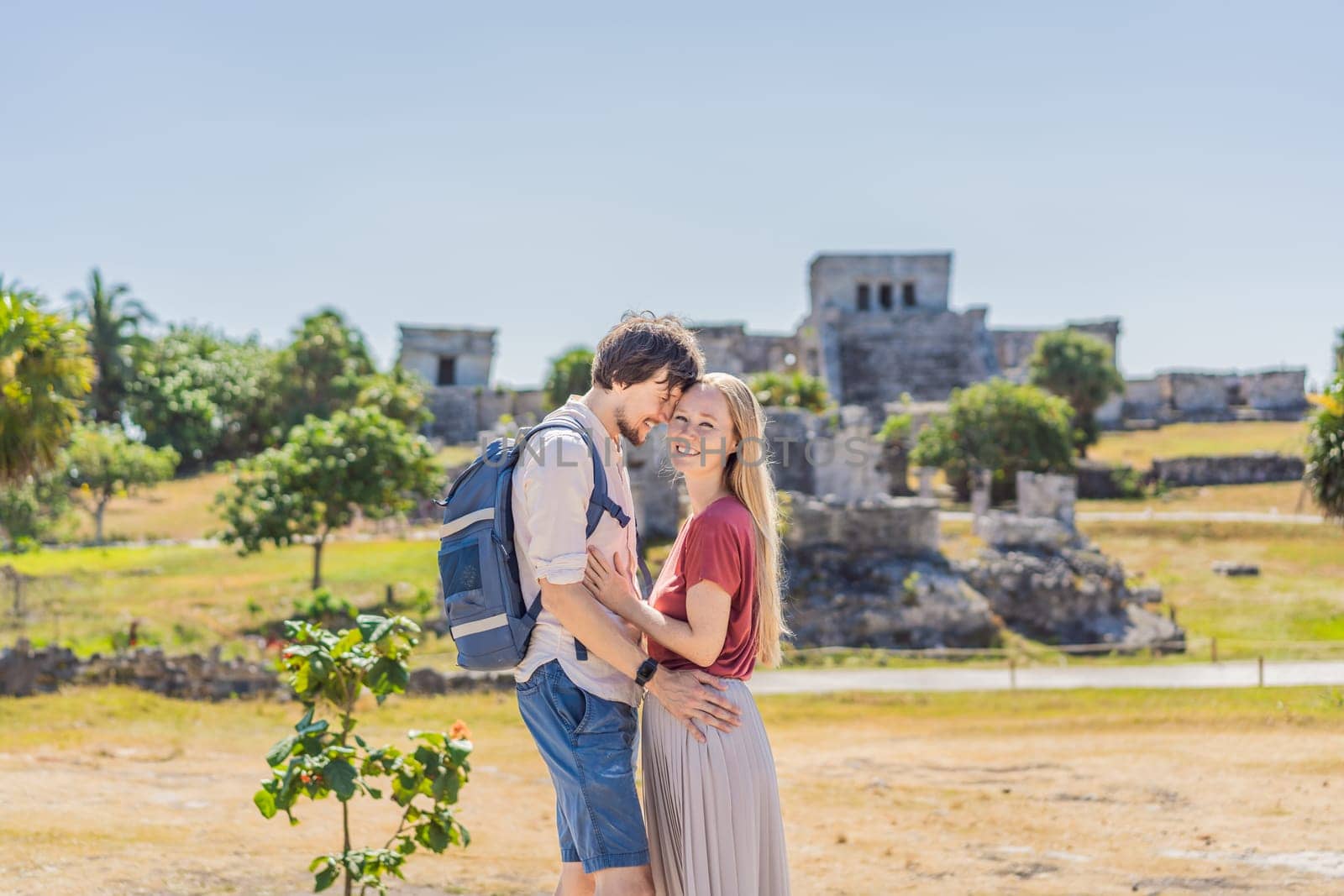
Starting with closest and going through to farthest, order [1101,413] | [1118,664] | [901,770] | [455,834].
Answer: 1. [455,834]
2. [901,770]
3. [1118,664]
4. [1101,413]

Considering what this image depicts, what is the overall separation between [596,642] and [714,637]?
375 mm

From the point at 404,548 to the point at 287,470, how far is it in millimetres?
4204

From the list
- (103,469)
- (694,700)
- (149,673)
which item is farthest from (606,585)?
(103,469)

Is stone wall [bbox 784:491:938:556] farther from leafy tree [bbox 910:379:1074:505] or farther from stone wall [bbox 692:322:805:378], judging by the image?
stone wall [bbox 692:322:805:378]

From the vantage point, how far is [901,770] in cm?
977

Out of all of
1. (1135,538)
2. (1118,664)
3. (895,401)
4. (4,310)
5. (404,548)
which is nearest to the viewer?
(4,310)

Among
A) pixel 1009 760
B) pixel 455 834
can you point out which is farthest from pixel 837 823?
pixel 455 834

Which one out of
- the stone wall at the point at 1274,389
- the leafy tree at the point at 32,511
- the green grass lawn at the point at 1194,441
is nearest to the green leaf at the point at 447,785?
the leafy tree at the point at 32,511

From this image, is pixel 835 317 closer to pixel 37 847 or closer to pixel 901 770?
pixel 901 770

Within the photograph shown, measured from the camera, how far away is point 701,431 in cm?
368

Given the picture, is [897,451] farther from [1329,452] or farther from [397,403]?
[1329,452]

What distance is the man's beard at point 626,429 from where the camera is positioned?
373cm

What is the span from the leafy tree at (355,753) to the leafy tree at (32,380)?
350 inches

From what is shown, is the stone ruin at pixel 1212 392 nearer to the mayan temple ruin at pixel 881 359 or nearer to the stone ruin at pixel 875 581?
the mayan temple ruin at pixel 881 359
